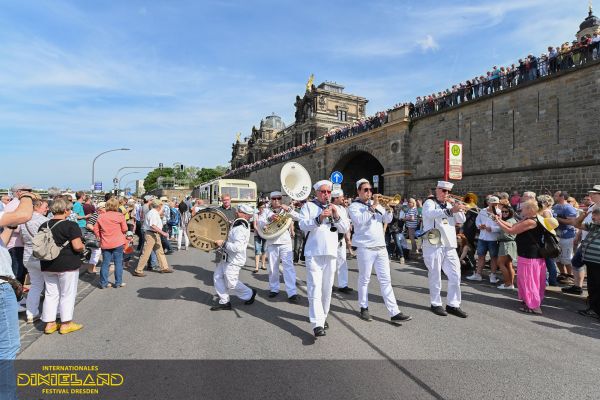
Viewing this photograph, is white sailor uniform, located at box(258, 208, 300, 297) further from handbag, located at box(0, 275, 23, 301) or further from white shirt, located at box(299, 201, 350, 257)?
handbag, located at box(0, 275, 23, 301)

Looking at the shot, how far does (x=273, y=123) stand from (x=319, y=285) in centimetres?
7814

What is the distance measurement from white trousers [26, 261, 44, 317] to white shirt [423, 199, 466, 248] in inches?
230

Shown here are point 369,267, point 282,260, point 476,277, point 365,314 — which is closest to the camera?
point 365,314

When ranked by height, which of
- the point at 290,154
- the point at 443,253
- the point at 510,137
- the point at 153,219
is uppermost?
the point at 290,154

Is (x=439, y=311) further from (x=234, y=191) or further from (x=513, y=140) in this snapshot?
(x=234, y=191)

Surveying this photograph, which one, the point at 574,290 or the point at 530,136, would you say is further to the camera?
the point at 530,136

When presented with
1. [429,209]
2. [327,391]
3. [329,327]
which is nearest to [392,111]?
[429,209]

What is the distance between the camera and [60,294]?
4.50 m

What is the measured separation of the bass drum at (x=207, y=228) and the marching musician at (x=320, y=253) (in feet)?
5.20

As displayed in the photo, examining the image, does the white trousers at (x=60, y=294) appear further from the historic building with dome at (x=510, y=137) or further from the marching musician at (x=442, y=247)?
the historic building with dome at (x=510, y=137)

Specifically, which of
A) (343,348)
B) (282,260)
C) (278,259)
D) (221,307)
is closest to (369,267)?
(343,348)

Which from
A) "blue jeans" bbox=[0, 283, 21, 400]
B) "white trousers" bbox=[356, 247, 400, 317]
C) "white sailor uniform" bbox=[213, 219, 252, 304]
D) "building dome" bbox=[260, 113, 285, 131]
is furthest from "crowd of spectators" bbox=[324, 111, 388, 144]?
"building dome" bbox=[260, 113, 285, 131]

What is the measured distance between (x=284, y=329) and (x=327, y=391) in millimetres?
1601

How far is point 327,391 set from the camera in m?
3.01
